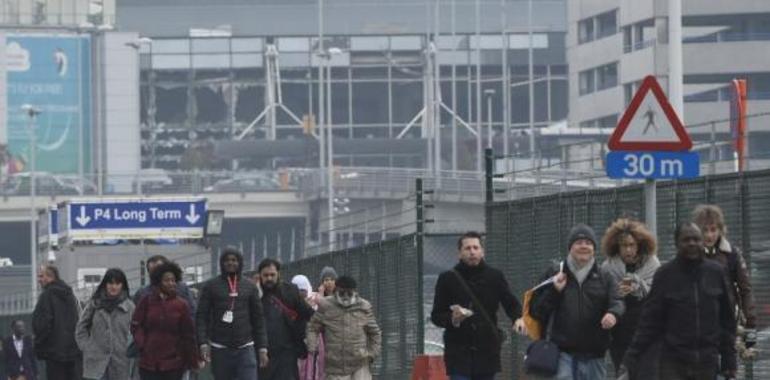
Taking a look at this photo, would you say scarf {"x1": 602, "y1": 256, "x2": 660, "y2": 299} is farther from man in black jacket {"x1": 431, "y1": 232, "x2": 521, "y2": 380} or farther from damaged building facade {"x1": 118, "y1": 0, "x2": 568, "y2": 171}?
damaged building facade {"x1": 118, "y1": 0, "x2": 568, "y2": 171}

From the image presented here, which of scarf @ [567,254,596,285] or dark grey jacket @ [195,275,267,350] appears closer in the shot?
scarf @ [567,254,596,285]

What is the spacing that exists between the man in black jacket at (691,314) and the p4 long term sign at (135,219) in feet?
157

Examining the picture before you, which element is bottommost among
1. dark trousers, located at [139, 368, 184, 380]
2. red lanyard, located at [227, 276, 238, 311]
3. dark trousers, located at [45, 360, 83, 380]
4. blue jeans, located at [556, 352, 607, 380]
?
dark trousers, located at [45, 360, 83, 380]

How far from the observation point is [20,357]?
4025 centimetres

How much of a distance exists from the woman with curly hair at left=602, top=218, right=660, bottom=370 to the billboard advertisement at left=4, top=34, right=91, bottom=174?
12823 cm

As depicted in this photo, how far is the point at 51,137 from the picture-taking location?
481 feet

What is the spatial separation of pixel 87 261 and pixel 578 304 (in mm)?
49836

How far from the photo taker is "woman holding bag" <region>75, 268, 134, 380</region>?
24609mm

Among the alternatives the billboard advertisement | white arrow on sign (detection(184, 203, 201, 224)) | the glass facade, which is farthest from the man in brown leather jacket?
the glass facade

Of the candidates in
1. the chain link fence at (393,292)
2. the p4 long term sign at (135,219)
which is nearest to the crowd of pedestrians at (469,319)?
the chain link fence at (393,292)

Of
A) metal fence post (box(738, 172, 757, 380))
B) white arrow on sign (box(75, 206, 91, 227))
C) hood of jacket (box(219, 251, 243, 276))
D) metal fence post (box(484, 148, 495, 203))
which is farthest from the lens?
white arrow on sign (box(75, 206, 91, 227))

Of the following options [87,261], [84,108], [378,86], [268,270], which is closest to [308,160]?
[378,86]

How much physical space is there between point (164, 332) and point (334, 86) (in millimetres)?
146725

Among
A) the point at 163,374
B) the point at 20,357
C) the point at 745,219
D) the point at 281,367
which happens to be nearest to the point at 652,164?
the point at 745,219
